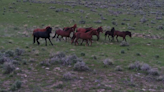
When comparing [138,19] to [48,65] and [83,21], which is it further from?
[48,65]

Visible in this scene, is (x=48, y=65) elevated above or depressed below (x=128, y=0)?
below

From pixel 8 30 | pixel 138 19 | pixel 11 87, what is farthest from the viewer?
pixel 138 19

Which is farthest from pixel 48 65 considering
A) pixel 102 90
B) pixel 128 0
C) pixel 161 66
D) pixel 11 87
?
pixel 128 0

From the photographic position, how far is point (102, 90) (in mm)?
7609

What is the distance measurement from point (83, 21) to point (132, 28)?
7.47m

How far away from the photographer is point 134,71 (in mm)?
10156

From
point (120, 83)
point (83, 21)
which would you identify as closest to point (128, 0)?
point (83, 21)

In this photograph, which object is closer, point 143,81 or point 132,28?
point 143,81

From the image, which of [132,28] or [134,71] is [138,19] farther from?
[134,71]

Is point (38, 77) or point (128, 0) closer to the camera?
point (38, 77)

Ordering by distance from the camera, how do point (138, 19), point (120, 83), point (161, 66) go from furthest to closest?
1. point (138, 19)
2. point (161, 66)
3. point (120, 83)

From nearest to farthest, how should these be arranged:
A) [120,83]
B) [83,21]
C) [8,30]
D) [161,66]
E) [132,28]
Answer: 1. [120,83]
2. [161,66]
3. [8,30]
4. [132,28]
5. [83,21]

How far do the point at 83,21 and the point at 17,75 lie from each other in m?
20.0

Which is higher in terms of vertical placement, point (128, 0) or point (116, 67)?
point (128, 0)
